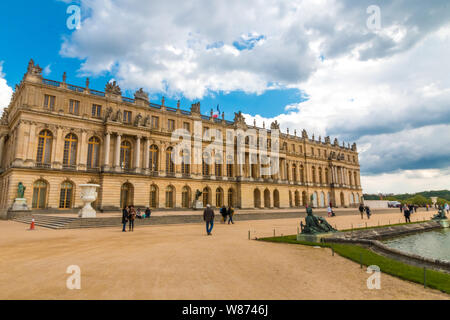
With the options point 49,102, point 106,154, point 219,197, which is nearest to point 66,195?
point 106,154

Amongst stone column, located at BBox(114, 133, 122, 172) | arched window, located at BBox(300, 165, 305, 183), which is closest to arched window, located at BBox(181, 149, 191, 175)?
stone column, located at BBox(114, 133, 122, 172)

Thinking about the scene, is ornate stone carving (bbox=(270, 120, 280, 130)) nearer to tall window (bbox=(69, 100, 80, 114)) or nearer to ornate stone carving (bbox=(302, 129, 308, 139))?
ornate stone carving (bbox=(302, 129, 308, 139))

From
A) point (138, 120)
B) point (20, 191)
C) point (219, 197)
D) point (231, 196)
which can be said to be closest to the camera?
point (20, 191)

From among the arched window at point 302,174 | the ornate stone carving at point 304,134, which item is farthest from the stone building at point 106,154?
the ornate stone carving at point 304,134

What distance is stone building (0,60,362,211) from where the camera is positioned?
100.0 feet

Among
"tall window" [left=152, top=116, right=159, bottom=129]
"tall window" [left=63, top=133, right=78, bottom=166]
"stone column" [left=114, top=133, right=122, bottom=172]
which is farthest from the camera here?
"tall window" [left=152, top=116, right=159, bottom=129]

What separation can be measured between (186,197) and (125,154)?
11872 mm

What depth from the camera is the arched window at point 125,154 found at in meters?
36.8

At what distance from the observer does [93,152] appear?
34.7 metres

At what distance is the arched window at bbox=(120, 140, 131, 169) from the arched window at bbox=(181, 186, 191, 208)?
31.6 feet

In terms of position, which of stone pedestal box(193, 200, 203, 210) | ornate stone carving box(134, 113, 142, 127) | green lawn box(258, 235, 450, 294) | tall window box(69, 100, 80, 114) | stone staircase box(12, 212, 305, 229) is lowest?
green lawn box(258, 235, 450, 294)

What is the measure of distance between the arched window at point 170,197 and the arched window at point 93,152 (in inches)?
435

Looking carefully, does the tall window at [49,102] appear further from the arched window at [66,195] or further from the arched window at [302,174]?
the arched window at [302,174]

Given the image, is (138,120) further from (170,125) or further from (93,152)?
(93,152)
